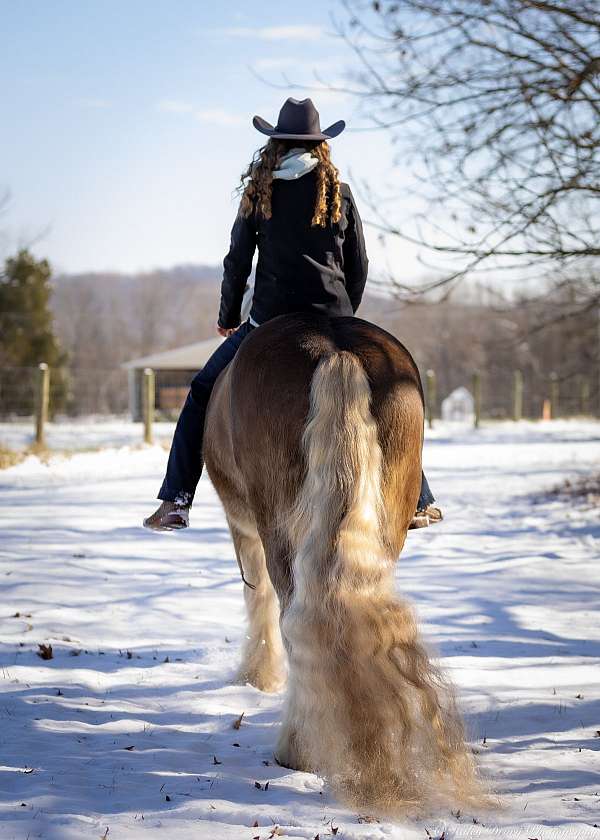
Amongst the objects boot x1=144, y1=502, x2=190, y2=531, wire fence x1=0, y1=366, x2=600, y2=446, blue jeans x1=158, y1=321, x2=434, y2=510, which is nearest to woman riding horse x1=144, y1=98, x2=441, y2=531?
blue jeans x1=158, y1=321, x2=434, y2=510

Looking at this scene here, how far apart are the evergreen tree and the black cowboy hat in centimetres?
3228

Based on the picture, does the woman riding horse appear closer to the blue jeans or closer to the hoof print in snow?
the blue jeans

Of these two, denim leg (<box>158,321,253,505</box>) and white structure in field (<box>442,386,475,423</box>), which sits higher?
white structure in field (<box>442,386,475,423</box>)

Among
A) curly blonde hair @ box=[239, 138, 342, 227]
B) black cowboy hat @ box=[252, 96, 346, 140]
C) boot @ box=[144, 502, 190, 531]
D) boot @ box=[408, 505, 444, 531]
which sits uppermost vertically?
black cowboy hat @ box=[252, 96, 346, 140]

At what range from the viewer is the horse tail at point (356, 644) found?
3.01 meters

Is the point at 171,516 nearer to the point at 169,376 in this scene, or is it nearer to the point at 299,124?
the point at 299,124

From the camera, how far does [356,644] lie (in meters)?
3.03

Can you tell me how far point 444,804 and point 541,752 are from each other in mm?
856

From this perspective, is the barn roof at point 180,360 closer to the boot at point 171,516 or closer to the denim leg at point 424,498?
the boot at point 171,516

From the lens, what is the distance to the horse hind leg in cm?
476

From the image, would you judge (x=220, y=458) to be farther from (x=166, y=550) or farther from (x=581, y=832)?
(x=166, y=550)

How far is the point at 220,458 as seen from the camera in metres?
4.23

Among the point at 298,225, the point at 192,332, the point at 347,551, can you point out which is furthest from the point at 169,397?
the point at 192,332

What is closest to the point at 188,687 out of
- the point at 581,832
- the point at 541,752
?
the point at 541,752
